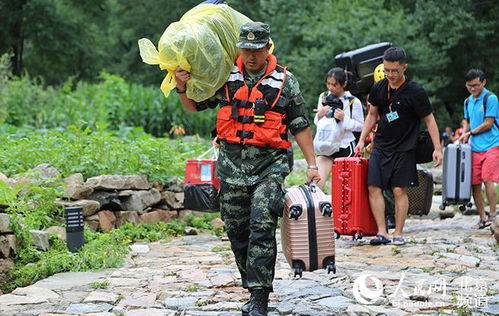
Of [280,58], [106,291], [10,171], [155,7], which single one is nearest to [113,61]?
[155,7]

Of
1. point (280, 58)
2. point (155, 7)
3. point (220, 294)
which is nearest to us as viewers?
point (220, 294)

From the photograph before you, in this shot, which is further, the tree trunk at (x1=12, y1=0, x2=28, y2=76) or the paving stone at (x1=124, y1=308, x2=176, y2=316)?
the tree trunk at (x1=12, y1=0, x2=28, y2=76)

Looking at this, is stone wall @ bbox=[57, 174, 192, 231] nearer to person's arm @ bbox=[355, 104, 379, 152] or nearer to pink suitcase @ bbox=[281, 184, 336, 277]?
person's arm @ bbox=[355, 104, 379, 152]

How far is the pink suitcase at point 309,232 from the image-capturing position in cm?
462

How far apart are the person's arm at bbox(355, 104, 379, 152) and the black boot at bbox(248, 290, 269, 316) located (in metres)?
3.19

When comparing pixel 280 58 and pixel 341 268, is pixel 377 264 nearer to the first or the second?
pixel 341 268

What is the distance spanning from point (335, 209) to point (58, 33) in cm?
2828

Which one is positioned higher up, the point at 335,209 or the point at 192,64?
the point at 192,64

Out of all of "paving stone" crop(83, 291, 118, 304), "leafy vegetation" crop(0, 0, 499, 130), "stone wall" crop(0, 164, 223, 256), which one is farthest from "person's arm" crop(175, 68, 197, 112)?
"leafy vegetation" crop(0, 0, 499, 130)

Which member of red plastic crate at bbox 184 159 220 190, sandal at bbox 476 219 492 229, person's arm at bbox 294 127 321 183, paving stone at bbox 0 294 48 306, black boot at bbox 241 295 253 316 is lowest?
sandal at bbox 476 219 492 229

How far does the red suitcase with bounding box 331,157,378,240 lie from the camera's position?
290 inches

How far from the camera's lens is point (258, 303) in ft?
15.0

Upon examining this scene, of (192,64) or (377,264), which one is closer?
(192,64)

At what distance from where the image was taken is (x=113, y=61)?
1665 inches
